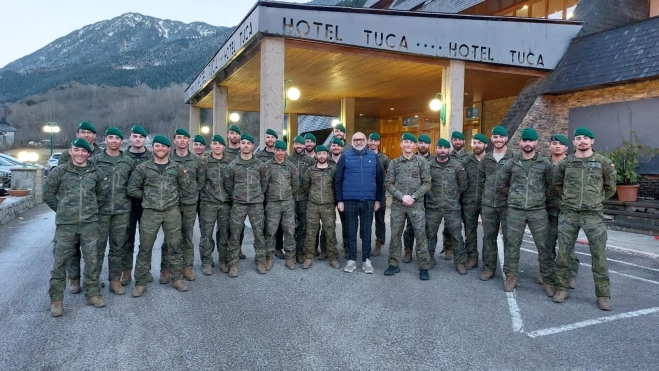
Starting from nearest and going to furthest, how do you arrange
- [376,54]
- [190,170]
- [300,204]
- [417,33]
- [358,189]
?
[190,170] < [358,189] < [300,204] < [376,54] < [417,33]

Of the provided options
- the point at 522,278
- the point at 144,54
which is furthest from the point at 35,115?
the point at 522,278

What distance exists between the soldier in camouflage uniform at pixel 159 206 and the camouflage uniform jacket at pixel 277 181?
1.25m

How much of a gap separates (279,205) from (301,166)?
889mm

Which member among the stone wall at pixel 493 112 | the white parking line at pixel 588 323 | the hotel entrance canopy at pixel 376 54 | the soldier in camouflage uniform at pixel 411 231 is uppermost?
the hotel entrance canopy at pixel 376 54

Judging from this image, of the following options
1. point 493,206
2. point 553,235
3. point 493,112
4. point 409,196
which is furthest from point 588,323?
point 493,112

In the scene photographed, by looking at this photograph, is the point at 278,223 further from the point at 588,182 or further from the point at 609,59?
the point at 609,59

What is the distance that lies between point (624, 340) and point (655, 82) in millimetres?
9637

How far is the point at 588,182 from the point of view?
4.62 metres

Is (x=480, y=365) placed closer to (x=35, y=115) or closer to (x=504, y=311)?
(x=504, y=311)

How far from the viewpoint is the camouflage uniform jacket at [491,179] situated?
5449 mm

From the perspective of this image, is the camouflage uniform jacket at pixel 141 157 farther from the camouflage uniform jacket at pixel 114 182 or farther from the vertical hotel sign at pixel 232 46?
the vertical hotel sign at pixel 232 46

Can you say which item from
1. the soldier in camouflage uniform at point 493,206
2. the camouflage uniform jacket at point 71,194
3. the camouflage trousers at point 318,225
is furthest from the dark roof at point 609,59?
the camouflage uniform jacket at point 71,194

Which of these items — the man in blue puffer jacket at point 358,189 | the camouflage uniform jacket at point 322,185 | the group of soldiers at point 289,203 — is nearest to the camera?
the group of soldiers at point 289,203

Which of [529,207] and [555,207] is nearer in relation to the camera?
[529,207]
